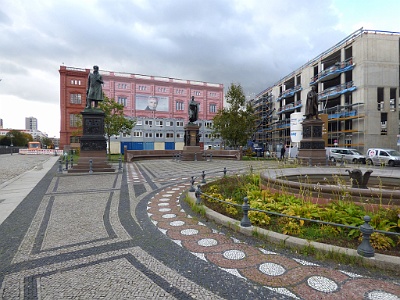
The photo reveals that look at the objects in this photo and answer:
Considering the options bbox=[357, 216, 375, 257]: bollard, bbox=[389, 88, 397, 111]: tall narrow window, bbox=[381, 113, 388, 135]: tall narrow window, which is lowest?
bbox=[357, 216, 375, 257]: bollard

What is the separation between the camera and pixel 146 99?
50781mm

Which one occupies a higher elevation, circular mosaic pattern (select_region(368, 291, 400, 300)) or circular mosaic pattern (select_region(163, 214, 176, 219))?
circular mosaic pattern (select_region(368, 291, 400, 300))

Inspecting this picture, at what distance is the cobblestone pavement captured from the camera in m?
2.58

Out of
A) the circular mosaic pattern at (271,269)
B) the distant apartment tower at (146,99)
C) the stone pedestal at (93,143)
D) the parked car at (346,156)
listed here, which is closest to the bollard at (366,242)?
the circular mosaic pattern at (271,269)

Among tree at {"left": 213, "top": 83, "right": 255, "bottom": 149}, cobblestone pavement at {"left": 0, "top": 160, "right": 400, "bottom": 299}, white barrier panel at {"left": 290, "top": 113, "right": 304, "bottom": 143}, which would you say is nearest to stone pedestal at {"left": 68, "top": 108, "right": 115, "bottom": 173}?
cobblestone pavement at {"left": 0, "top": 160, "right": 400, "bottom": 299}

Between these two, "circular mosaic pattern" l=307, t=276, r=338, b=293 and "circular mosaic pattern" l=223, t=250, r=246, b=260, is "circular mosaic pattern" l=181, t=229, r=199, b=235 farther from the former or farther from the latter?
"circular mosaic pattern" l=307, t=276, r=338, b=293

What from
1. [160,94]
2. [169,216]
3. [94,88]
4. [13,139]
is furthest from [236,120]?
[13,139]

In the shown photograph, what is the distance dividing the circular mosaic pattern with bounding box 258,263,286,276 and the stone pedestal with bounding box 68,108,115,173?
1210cm

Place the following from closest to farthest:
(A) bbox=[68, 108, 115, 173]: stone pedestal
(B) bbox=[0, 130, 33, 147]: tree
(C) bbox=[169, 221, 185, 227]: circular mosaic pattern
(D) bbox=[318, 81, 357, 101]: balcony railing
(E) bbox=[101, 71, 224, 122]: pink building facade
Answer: (C) bbox=[169, 221, 185, 227]: circular mosaic pattern < (A) bbox=[68, 108, 115, 173]: stone pedestal < (D) bbox=[318, 81, 357, 101]: balcony railing < (E) bbox=[101, 71, 224, 122]: pink building facade < (B) bbox=[0, 130, 33, 147]: tree

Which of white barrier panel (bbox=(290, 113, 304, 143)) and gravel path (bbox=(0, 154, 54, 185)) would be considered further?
white barrier panel (bbox=(290, 113, 304, 143))

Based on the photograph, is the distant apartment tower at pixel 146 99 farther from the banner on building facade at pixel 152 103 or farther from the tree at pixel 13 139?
the tree at pixel 13 139

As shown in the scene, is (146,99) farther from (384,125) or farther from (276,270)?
(276,270)

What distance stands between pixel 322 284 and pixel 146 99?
51.6 metres

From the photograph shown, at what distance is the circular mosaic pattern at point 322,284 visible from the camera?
2598mm
